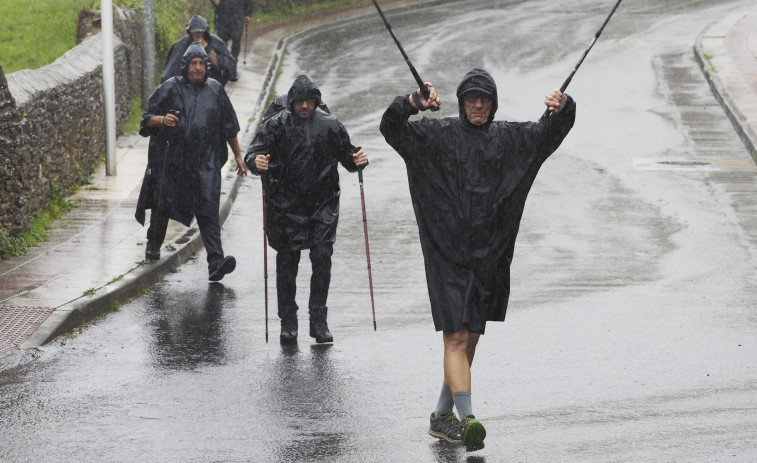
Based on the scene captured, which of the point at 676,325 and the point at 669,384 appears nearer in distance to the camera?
the point at 669,384

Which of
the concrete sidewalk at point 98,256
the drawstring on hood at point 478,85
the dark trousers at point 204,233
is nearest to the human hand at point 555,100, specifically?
the drawstring on hood at point 478,85

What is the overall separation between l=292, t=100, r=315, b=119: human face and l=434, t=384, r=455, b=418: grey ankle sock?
9.25ft

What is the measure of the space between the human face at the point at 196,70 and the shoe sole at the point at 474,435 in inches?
221

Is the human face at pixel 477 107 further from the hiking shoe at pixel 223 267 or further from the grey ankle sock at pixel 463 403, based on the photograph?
the hiking shoe at pixel 223 267

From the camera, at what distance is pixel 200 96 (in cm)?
1205

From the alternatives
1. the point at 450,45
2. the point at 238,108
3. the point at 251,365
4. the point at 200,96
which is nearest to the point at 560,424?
the point at 251,365

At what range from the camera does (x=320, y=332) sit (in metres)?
9.98

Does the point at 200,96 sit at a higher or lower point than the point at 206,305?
higher

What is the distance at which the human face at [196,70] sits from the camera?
38.9 feet

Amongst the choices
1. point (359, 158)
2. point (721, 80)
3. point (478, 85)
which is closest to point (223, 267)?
point (359, 158)

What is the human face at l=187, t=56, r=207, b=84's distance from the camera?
11855 mm

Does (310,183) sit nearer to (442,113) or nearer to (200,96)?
(200,96)

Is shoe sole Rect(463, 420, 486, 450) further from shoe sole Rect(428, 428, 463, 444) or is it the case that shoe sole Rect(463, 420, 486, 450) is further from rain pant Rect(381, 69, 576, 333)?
rain pant Rect(381, 69, 576, 333)

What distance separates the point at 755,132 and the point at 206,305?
1106cm
